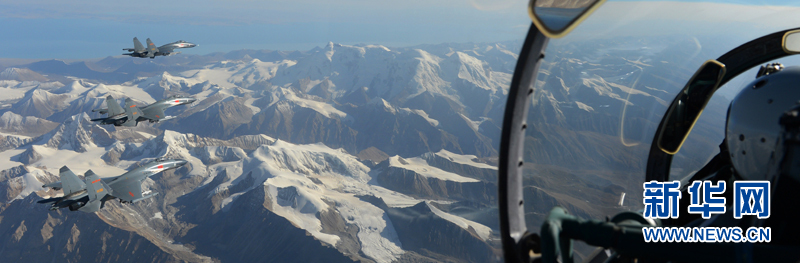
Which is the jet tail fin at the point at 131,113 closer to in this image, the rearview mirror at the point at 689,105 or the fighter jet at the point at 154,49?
the fighter jet at the point at 154,49

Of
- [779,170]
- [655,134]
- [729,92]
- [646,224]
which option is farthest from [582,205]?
[729,92]

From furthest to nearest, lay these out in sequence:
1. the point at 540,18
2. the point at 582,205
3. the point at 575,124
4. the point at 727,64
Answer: the point at 727,64 → the point at 582,205 → the point at 575,124 → the point at 540,18

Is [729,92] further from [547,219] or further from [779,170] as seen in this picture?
[547,219]

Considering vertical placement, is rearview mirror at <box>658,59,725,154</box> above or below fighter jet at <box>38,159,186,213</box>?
above

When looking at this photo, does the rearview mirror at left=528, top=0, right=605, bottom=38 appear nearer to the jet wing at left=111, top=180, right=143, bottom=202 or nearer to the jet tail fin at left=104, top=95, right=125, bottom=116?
the jet wing at left=111, top=180, right=143, bottom=202

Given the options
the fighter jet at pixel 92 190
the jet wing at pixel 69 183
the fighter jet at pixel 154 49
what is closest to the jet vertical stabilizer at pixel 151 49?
the fighter jet at pixel 154 49

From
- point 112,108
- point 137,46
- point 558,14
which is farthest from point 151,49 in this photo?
point 558,14

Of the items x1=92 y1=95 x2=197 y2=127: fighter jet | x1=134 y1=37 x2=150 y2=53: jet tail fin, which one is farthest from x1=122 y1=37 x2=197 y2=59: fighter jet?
x1=92 y1=95 x2=197 y2=127: fighter jet

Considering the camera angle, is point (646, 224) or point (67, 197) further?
point (67, 197)
